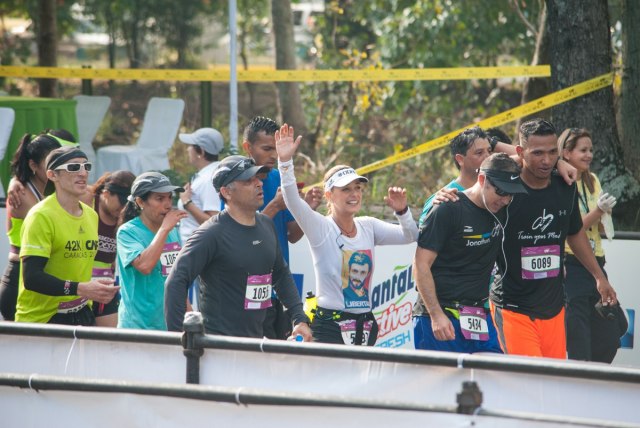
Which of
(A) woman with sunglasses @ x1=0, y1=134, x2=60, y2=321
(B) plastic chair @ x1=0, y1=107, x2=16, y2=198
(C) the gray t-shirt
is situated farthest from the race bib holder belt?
(B) plastic chair @ x1=0, y1=107, x2=16, y2=198

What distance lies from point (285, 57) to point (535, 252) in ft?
34.5

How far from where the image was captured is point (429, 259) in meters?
6.11

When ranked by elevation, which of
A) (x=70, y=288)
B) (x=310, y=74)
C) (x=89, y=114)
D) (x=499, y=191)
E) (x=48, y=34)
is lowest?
(x=70, y=288)

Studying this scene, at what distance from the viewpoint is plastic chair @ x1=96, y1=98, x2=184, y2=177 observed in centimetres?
1379

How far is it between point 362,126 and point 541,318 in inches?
476

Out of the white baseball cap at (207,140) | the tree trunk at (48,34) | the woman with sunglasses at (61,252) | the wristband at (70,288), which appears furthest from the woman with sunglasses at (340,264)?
the tree trunk at (48,34)

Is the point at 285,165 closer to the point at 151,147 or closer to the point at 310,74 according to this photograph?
the point at 310,74

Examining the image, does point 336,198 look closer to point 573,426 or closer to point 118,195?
point 118,195

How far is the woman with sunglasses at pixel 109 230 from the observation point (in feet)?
23.5

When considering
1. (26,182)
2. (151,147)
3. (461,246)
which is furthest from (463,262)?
(151,147)

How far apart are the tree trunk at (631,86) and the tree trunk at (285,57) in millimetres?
6636

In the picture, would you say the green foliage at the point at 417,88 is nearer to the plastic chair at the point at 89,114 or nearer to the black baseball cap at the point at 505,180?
the plastic chair at the point at 89,114

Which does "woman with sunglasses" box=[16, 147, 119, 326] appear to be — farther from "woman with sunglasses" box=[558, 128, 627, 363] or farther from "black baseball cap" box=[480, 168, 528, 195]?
"woman with sunglasses" box=[558, 128, 627, 363]

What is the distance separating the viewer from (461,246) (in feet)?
20.2
